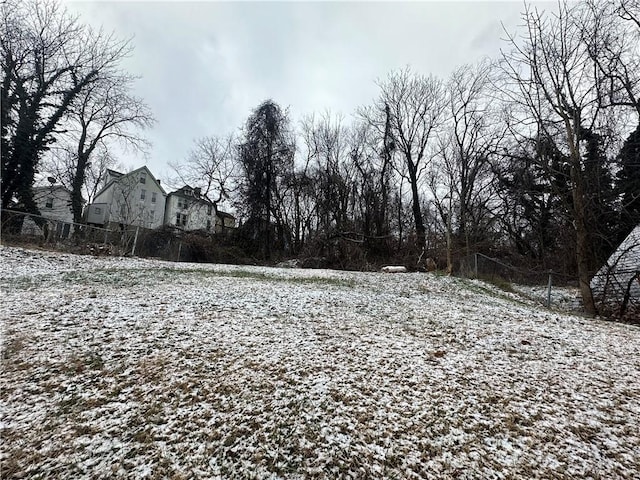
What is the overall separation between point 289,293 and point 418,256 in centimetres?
1196

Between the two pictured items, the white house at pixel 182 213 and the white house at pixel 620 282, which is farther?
the white house at pixel 182 213

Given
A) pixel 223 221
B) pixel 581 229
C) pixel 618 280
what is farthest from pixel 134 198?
pixel 618 280

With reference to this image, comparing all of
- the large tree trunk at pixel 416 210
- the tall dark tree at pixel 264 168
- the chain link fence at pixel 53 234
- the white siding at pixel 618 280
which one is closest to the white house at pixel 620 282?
the white siding at pixel 618 280

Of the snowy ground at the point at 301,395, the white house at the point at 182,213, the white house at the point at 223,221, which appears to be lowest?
the snowy ground at the point at 301,395

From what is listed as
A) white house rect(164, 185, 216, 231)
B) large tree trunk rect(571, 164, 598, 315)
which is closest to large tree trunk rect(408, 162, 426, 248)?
large tree trunk rect(571, 164, 598, 315)

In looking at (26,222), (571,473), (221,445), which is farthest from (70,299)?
(26,222)

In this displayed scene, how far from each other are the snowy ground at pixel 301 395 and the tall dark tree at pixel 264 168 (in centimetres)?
1506

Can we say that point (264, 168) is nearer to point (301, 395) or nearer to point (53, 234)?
point (53, 234)

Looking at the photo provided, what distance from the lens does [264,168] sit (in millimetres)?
20203

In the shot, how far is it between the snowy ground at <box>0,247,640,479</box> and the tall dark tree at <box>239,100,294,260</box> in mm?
15061

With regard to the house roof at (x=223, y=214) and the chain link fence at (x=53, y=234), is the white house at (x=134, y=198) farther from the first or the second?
the chain link fence at (x=53, y=234)

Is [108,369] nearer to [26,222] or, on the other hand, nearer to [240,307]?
[240,307]

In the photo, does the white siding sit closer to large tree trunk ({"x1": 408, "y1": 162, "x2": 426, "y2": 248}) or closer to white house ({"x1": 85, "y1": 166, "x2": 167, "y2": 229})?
large tree trunk ({"x1": 408, "y1": 162, "x2": 426, "y2": 248})

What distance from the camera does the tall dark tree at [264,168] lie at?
64.8 ft
